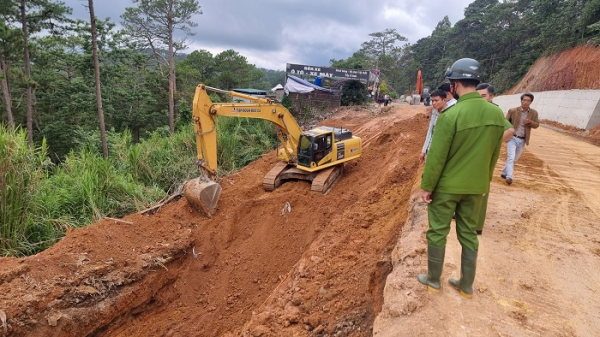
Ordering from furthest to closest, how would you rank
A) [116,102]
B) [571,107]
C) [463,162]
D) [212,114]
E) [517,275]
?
[116,102], [571,107], [212,114], [517,275], [463,162]

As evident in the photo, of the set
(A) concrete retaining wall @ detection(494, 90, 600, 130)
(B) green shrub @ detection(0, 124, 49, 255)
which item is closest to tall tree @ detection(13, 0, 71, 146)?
(B) green shrub @ detection(0, 124, 49, 255)

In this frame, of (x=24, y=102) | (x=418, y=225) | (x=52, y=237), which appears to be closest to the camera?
(x=418, y=225)

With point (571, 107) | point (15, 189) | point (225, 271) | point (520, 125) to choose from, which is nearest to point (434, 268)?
point (520, 125)

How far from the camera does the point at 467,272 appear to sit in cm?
271

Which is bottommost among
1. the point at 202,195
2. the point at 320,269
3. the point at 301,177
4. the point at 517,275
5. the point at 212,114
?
the point at 320,269

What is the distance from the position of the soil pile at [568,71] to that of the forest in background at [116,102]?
830 mm

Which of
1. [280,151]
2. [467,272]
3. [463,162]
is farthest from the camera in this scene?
[280,151]

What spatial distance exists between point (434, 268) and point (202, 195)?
501 centimetres

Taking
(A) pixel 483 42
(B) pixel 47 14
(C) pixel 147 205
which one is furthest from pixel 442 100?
(A) pixel 483 42

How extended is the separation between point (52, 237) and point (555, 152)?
36.4ft

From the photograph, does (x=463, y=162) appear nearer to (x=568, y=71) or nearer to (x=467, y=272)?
(x=467, y=272)

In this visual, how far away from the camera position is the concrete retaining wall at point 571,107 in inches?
545

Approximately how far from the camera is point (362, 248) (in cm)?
469

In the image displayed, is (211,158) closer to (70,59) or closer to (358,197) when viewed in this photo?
(358,197)
